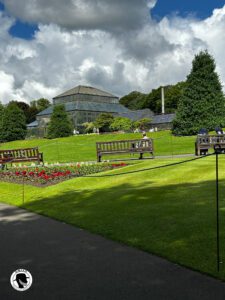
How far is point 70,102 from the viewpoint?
283 ft

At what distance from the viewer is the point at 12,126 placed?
65500 millimetres

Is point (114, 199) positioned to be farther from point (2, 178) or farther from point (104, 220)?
point (2, 178)

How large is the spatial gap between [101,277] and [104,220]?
287 centimetres

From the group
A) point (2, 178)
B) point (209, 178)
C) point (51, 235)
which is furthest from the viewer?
point (2, 178)

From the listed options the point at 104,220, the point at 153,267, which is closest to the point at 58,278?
the point at 153,267

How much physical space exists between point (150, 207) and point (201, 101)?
3180 centimetres

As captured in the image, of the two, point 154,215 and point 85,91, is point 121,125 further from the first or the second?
point 154,215

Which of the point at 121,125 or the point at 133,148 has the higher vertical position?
the point at 121,125

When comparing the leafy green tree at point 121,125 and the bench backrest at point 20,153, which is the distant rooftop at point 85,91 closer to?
the leafy green tree at point 121,125

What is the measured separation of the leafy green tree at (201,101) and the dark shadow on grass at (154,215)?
2844 cm

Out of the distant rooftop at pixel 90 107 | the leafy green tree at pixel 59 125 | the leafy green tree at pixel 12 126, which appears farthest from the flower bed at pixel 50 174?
the distant rooftop at pixel 90 107

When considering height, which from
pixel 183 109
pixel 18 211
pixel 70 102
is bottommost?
pixel 18 211

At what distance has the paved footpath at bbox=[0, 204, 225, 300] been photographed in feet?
13.4

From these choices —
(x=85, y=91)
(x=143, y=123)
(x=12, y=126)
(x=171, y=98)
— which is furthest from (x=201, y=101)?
(x=171, y=98)
